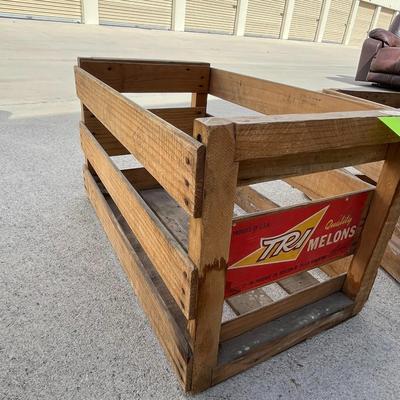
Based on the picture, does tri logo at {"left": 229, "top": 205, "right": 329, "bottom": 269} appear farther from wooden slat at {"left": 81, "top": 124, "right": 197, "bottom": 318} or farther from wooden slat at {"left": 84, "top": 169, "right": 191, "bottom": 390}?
→ wooden slat at {"left": 84, "top": 169, "right": 191, "bottom": 390}

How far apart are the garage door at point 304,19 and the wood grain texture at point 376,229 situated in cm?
2102

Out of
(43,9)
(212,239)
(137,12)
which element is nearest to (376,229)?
(212,239)

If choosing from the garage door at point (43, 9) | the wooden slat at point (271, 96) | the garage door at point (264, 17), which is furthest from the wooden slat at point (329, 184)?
the garage door at point (264, 17)

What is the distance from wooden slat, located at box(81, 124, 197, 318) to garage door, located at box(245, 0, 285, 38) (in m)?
18.0

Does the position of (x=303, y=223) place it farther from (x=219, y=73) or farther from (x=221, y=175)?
(x=219, y=73)

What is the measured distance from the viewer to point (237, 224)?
A: 40.0 inches

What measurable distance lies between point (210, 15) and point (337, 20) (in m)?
10.1

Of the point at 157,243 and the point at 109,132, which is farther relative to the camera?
the point at 109,132

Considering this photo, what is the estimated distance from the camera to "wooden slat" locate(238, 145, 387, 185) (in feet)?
3.13

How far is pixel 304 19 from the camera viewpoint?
20047 mm

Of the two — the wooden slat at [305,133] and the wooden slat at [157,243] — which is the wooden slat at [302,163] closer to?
the wooden slat at [305,133]

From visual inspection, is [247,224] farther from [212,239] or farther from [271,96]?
[271,96]

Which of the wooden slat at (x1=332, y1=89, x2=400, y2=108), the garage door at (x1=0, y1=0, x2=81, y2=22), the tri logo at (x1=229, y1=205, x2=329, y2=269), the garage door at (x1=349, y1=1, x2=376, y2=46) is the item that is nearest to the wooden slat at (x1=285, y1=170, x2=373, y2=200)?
the tri logo at (x1=229, y1=205, x2=329, y2=269)

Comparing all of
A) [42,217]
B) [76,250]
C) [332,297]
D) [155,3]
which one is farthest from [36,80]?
[155,3]
